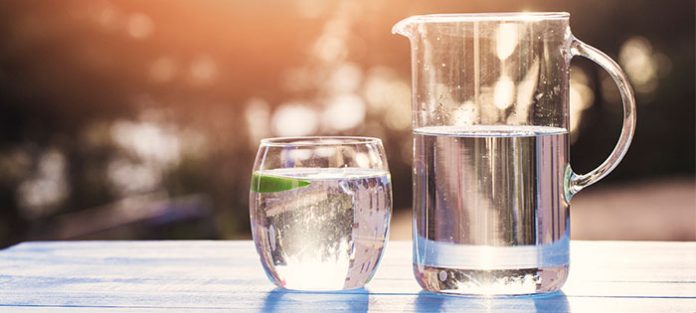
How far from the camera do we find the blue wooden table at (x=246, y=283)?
1.35 m

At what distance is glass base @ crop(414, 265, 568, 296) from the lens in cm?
134

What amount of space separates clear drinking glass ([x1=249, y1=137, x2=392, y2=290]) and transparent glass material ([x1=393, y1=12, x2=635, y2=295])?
70 millimetres

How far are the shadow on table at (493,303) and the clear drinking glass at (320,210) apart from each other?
108 mm

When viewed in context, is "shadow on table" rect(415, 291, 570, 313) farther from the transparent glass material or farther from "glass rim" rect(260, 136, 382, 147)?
"glass rim" rect(260, 136, 382, 147)

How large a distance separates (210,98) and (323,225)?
6156mm

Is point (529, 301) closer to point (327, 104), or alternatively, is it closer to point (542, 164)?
point (542, 164)

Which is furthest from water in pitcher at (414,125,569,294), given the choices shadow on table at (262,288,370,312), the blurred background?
the blurred background

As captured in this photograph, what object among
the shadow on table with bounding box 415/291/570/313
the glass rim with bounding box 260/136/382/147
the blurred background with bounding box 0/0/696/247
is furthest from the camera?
the blurred background with bounding box 0/0/696/247

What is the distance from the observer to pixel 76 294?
146cm

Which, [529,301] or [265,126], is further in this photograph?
[265,126]

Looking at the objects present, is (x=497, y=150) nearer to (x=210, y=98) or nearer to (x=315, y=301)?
(x=315, y=301)

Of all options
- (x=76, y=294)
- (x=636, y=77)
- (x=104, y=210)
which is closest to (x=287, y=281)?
(x=76, y=294)

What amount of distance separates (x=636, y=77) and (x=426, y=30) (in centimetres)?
816

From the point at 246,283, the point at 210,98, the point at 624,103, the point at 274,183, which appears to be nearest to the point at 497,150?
the point at 624,103
